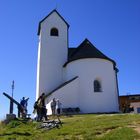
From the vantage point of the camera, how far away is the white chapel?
33.3m

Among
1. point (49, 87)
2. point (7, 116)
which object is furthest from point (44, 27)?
point (7, 116)

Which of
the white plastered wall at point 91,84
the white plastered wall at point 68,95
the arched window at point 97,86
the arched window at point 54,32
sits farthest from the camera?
the arched window at point 54,32

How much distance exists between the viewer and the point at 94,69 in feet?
113

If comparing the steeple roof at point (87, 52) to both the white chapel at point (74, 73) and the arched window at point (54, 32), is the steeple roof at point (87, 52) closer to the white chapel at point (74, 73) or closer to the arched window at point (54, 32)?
the white chapel at point (74, 73)

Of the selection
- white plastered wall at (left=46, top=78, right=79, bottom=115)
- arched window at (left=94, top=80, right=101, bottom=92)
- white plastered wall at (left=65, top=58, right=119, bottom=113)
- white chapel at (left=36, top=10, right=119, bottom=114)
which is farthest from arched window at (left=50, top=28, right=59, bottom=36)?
arched window at (left=94, top=80, right=101, bottom=92)

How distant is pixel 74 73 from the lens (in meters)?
34.8

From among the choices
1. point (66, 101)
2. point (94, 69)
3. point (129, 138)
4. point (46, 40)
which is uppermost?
point (46, 40)

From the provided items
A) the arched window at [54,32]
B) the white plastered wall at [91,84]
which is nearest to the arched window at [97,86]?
the white plastered wall at [91,84]

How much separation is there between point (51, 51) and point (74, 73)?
6027 millimetres

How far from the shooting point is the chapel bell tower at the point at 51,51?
38.0 m

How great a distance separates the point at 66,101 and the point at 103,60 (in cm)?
661

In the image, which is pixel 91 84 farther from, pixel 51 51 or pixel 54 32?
pixel 54 32

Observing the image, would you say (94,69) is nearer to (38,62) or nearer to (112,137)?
(38,62)

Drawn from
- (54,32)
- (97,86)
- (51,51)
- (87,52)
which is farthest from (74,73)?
(54,32)
